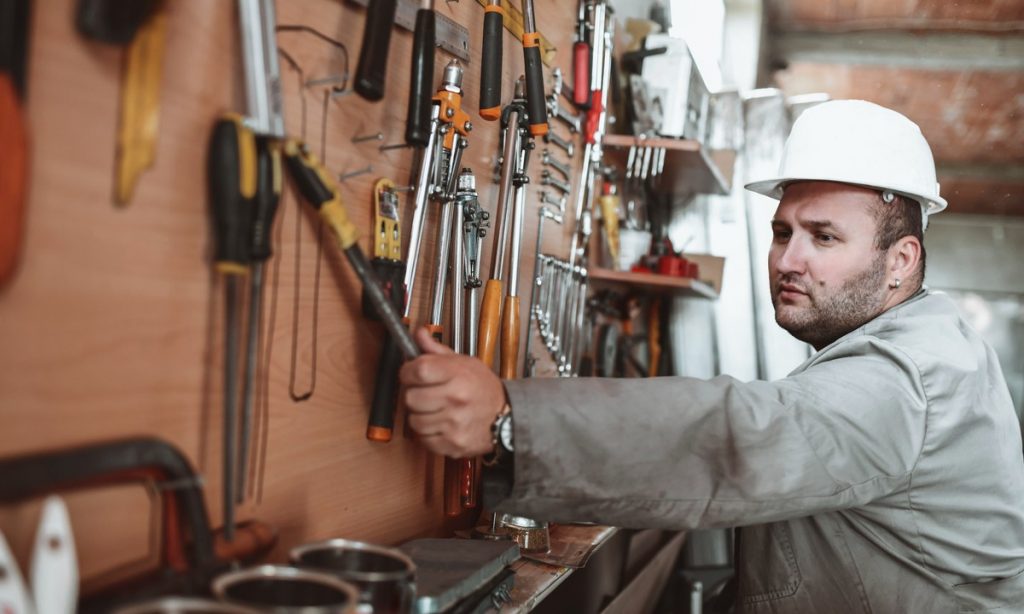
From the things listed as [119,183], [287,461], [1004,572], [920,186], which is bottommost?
[1004,572]

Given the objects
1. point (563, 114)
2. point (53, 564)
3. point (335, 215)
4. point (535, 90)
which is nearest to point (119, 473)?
point (53, 564)

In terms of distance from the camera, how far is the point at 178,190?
2.78ft

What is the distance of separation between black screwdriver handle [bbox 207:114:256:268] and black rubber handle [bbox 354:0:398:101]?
8.8 inches

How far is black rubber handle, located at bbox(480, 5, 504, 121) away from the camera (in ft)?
4.60

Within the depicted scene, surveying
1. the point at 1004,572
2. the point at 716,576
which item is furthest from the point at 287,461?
the point at 716,576

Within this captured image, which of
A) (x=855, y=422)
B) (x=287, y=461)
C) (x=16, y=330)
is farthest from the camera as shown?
(x=855, y=422)

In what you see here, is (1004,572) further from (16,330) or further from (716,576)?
(16,330)

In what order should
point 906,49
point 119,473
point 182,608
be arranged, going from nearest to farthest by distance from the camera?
1. point 182,608
2. point 119,473
3. point 906,49

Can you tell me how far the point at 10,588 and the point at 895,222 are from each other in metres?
1.63

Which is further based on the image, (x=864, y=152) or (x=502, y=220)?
(x=864, y=152)

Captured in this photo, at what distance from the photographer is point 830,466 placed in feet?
3.72

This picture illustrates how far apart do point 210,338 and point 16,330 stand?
0.23m

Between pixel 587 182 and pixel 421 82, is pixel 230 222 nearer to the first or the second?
pixel 421 82

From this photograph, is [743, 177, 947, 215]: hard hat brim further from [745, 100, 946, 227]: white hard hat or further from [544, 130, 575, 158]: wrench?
[544, 130, 575, 158]: wrench
